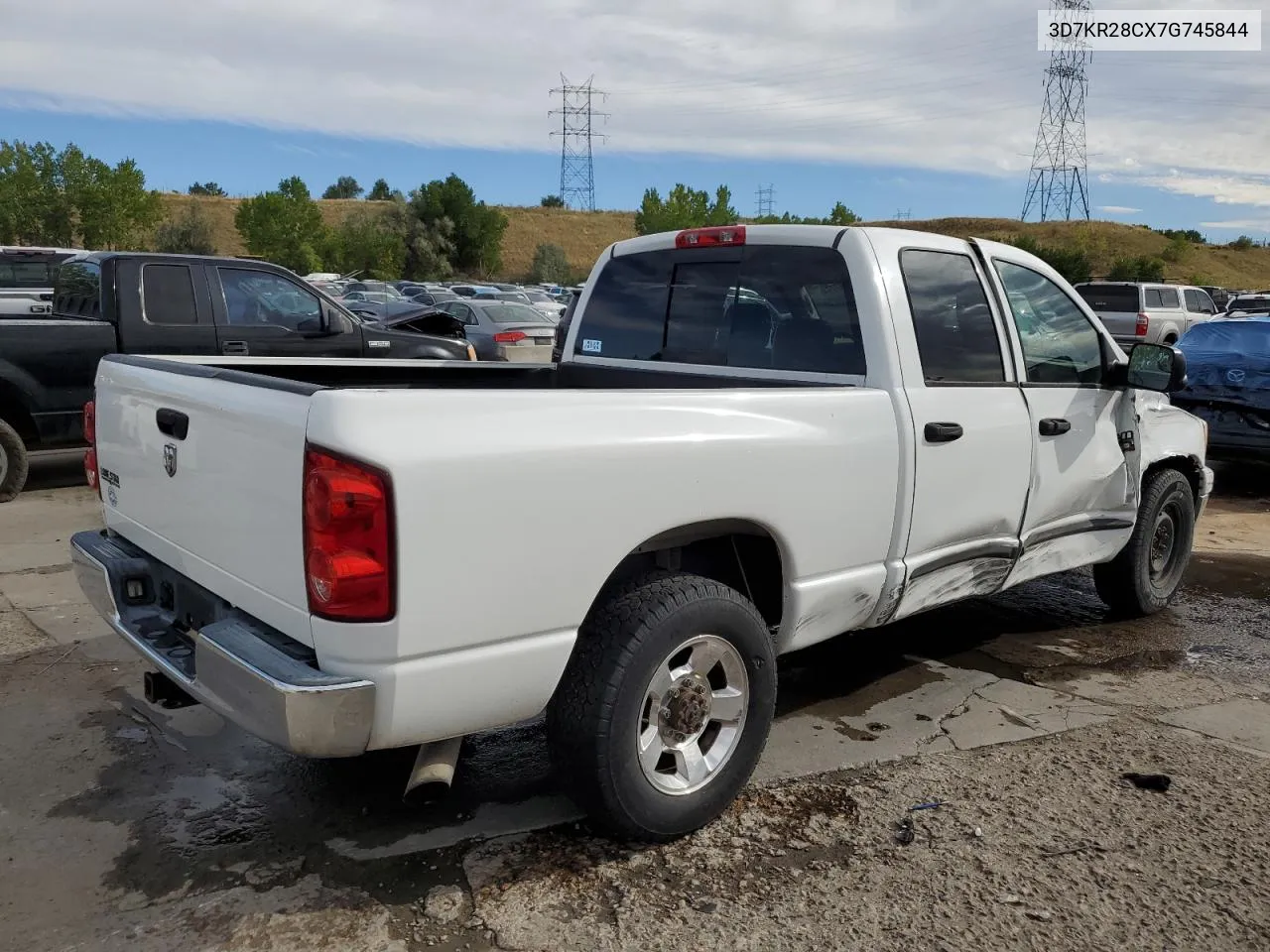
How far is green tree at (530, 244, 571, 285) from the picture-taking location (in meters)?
77.9

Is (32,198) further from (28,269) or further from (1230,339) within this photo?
(1230,339)

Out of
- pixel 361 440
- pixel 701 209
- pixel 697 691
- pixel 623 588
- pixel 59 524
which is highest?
pixel 701 209

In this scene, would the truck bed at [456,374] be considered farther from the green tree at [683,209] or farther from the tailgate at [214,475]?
the green tree at [683,209]

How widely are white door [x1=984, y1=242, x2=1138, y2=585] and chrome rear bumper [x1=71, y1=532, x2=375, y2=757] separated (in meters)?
3.07

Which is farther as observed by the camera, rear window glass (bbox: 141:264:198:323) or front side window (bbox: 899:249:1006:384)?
rear window glass (bbox: 141:264:198:323)

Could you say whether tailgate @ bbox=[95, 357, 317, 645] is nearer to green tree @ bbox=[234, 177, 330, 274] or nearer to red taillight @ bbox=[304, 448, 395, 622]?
red taillight @ bbox=[304, 448, 395, 622]

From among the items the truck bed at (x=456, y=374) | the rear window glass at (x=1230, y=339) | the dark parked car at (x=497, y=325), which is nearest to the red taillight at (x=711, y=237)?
the truck bed at (x=456, y=374)

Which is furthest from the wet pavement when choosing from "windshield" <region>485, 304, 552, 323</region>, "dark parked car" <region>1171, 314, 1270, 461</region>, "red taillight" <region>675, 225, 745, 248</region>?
"windshield" <region>485, 304, 552, 323</region>

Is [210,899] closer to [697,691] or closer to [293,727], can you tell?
[293,727]

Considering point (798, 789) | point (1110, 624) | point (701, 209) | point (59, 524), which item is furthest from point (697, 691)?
point (701, 209)

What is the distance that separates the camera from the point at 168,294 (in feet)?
28.2

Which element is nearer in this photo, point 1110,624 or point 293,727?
point 293,727

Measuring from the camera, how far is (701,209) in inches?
2960

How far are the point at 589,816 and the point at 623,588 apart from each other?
69cm
